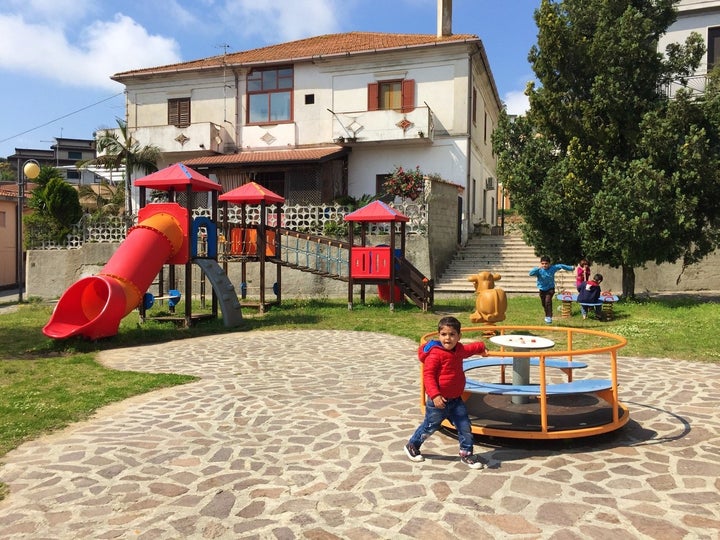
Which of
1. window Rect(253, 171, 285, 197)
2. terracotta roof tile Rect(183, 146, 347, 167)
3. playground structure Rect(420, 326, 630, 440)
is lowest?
playground structure Rect(420, 326, 630, 440)

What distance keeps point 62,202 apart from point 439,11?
61.0ft

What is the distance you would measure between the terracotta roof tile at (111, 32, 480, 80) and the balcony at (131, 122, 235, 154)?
302cm

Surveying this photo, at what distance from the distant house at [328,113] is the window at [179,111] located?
1.9 inches

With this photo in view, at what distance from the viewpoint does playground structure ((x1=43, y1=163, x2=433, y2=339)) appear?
445 inches

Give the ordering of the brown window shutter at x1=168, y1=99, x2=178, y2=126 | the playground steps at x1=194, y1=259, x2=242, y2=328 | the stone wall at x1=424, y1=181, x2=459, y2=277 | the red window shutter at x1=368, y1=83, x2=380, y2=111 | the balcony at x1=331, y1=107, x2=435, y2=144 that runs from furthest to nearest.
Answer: the brown window shutter at x1=168, y1=99, x2=178, y2=126 → the red window shutter at x1=368, y1=83, x2=380, y2=111 → the balcony at x1=331, y1=107, x2=435, y2=144 → the stone wall at x1=424, y1=181, x2=459, y2=277 → the playground steps at x1=194, y1=259, x2=242, y2=328

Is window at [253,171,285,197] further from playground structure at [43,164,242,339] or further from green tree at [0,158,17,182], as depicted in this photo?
green tree at [0,158,17,182]

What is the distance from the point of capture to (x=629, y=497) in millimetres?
4102

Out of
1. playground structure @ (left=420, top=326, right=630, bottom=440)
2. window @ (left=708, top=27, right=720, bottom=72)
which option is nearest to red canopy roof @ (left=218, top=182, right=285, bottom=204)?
playground structure @ (left=420, top=326, right=630, bottom=440)

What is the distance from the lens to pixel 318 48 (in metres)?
26.2

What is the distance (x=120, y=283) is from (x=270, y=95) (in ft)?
55.8

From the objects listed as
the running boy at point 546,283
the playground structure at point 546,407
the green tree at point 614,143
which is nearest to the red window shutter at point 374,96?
the green tree at point 614,143

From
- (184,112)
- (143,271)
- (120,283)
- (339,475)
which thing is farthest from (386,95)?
(339,475)

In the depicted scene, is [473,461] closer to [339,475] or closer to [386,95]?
[339,475]

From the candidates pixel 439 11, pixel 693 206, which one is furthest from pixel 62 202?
pixel 693 206
